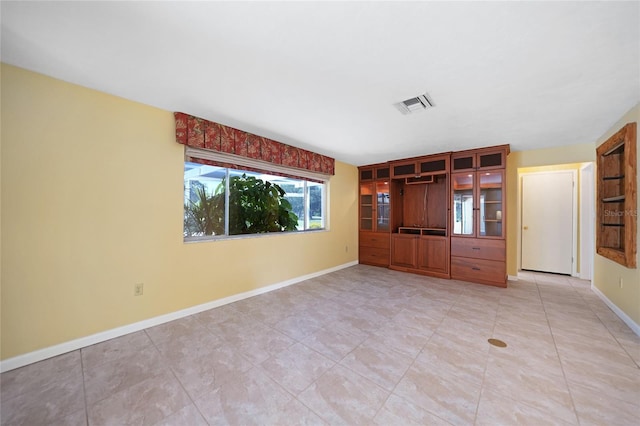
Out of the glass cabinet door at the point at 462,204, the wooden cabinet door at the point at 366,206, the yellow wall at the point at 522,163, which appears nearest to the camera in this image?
the yellow wall at the point at 522,163

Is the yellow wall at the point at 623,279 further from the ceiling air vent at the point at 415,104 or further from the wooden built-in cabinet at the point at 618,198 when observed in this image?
the ceiling air vent at the point at 415,104

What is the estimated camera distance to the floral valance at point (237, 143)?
2707 mm

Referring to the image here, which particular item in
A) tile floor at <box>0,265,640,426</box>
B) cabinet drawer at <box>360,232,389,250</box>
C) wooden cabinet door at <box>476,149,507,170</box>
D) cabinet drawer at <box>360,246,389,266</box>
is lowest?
tile floor at <box>0,265,640,426</box>

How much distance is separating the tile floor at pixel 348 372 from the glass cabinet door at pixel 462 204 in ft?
5.17

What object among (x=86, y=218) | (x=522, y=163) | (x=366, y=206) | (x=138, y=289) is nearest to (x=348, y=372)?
(x=138, y=289)

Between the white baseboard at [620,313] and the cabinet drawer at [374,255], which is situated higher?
the cabinet drawer at [374,255]

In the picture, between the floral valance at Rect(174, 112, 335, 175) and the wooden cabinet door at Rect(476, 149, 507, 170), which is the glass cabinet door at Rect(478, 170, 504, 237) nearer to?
the wooden cabinet door at Rect(476, 149, 507, 170)

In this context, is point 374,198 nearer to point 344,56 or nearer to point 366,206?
point 366,206

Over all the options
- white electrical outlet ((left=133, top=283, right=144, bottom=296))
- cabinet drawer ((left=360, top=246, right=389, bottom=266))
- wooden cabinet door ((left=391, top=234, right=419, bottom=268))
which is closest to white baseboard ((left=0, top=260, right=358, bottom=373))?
white electrical outlet ((left=133, top=283, right=144, bottom=296))

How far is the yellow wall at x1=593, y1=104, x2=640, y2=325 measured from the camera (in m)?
2.43

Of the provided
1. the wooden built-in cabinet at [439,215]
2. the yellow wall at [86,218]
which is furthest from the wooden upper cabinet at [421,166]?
the yellow wall at [86,218]

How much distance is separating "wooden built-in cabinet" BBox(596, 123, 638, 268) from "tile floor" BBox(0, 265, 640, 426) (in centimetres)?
84

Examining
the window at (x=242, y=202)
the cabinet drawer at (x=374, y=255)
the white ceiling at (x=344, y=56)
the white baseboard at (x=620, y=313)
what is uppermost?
the white ceiling at (x=344, y=56)

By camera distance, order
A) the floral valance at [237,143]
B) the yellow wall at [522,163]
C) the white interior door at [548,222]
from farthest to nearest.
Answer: the white interior door at [548,222] → the yellow wall at [522,163] → the floral valance at [237,143]
